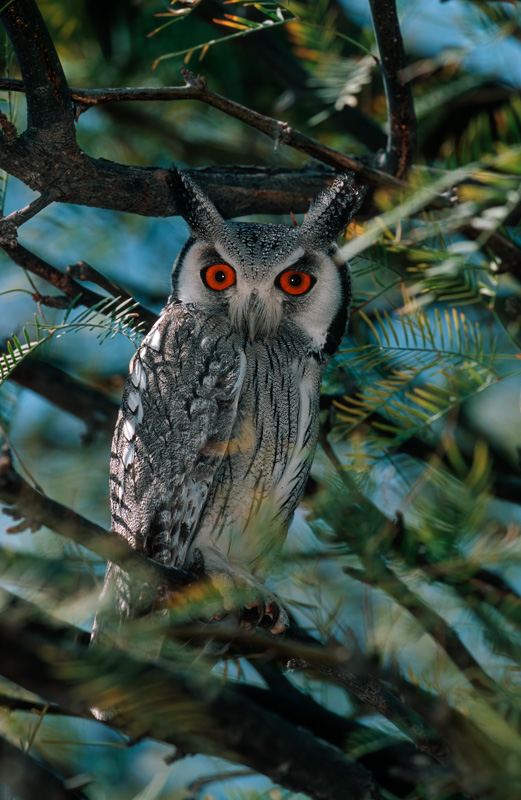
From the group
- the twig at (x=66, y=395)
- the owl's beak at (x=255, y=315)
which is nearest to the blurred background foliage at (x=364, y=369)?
the twig at (x=66, y=395)

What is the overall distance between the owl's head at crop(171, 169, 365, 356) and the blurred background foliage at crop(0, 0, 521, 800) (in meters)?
0.08

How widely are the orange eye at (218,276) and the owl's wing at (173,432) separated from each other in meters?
0.10

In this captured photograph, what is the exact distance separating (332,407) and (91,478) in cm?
68

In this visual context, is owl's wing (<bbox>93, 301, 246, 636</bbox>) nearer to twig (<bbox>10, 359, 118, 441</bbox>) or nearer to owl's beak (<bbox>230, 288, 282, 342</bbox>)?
owl's beak (<bbox>230, 288, 282, 342</bbox>)

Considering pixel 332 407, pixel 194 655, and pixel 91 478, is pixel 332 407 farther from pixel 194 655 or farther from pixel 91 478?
pixel 194 655

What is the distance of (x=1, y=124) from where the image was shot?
1404 millimetres

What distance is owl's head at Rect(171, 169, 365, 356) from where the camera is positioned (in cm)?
179

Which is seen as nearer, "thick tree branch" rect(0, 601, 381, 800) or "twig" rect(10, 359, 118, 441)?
"thick tree branch" rect(0, 601, 381, 800)

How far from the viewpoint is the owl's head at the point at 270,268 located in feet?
5.87

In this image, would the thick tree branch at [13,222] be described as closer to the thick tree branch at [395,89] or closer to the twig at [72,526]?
the twig at [72,526]

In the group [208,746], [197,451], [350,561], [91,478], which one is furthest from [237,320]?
[208,746]

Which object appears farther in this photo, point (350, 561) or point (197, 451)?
point (197, 451)

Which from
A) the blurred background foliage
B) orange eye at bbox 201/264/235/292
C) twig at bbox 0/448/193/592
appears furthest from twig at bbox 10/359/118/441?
twig at bbox 0/448/193/592

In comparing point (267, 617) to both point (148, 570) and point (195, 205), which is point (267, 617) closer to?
point (148, 570)
